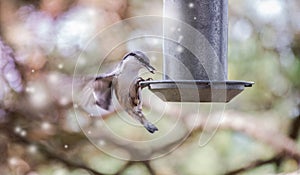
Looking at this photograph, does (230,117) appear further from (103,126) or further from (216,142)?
(103,126)

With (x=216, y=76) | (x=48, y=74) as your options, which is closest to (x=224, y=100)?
(x=216, y=76)

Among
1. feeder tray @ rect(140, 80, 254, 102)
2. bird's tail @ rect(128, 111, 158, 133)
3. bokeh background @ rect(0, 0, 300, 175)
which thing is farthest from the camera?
bokeh background @ rect(0, 0, 300, 175)

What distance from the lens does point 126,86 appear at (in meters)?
0.94

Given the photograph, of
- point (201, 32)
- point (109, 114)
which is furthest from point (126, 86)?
point (109, 114)

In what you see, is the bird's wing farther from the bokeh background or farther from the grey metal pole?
the bokeh background

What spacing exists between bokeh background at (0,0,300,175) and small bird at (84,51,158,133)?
0.52 metres

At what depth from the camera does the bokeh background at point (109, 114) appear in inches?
61.1

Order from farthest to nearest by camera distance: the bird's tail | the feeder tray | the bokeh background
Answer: the bokeh background, the bird's tail, the feeder tray

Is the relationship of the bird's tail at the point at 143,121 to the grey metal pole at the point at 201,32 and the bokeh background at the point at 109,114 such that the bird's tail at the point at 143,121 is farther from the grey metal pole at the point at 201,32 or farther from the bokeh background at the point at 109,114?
the bokeh background at the point at 109,114

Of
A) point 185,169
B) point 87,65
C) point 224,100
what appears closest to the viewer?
point 224,100

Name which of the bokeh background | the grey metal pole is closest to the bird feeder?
the grey metal pole

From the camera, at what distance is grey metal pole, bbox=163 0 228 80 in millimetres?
937

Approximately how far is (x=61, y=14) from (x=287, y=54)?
0.73m

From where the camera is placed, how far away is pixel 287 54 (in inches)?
65.0
